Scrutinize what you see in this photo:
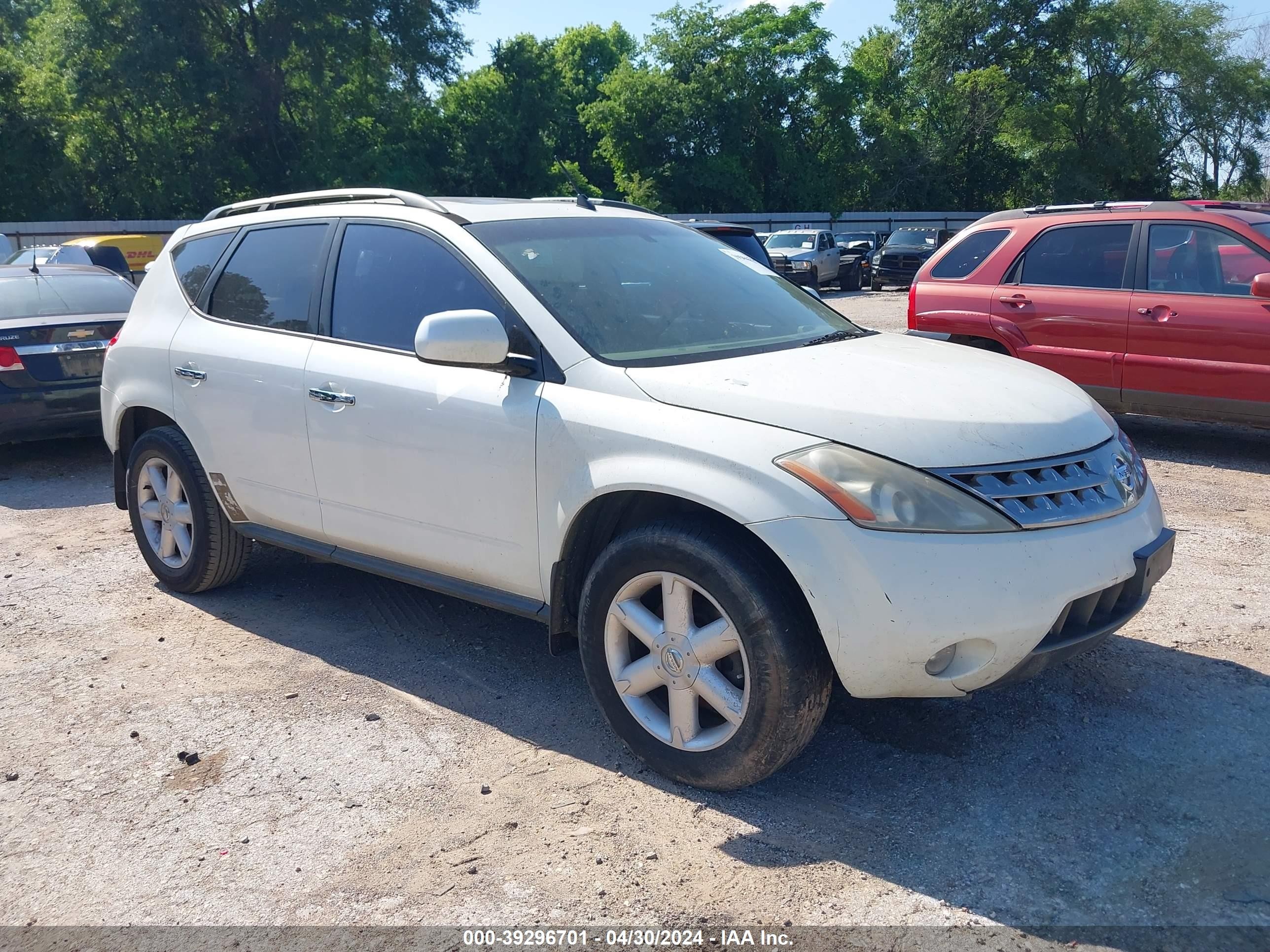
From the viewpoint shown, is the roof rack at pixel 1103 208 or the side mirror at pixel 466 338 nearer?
the side mirror at pixel 466 338

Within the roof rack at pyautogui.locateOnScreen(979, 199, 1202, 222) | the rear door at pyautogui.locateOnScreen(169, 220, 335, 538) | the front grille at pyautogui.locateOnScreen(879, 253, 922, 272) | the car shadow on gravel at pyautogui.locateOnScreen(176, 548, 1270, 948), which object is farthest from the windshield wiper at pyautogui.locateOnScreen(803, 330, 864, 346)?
the front grille at pyautogui.locateOnScreen(879, 253, 922, 272)

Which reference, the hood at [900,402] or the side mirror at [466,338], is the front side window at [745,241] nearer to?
the hood at [900,402]

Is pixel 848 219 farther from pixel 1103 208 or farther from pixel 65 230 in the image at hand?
pixel 1103 208

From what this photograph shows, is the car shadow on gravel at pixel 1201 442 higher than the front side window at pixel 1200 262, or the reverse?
the front side window at pixel 1200 262

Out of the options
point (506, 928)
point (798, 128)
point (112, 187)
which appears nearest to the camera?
point (506, 928)

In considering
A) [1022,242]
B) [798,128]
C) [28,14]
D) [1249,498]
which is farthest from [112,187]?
[1249,498]

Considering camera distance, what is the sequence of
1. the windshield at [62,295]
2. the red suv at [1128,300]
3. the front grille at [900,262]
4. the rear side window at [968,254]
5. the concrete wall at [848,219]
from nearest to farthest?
the red suv at [1128,300], the windshield at [62,295], the rear side window at [968,254], the front grille at [900,262], the concrete wall at [848,219]

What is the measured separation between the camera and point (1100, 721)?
3609 millimetres

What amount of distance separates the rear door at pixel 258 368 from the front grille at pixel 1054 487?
8.46ft

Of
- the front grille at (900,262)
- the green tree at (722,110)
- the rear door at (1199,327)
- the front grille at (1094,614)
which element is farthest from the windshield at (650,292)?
the green tree at (722,110)

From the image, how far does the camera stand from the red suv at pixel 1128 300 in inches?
283

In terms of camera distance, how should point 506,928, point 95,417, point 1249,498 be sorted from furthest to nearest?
point 95,417 < point 1249,498 < point 506,928

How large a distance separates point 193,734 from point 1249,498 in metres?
5.87

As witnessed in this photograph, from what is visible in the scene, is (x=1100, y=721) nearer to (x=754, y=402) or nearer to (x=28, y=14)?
(x=754, y=402)
